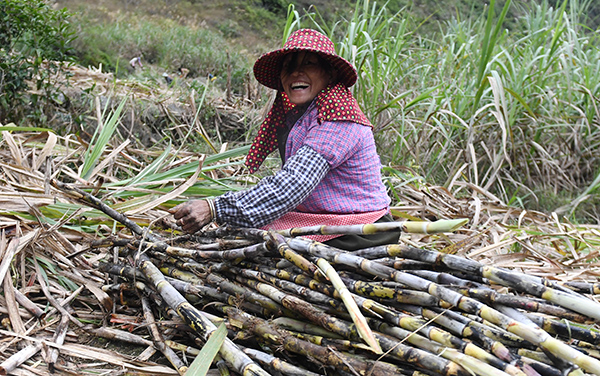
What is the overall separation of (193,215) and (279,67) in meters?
0.80

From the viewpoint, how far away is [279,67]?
2100 millimetres

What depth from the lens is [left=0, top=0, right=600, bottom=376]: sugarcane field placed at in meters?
1.18

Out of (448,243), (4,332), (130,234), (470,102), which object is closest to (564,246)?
(448,243)

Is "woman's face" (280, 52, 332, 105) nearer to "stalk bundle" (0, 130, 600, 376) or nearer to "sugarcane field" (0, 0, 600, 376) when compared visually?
"sugarcane field" (0, 0, 600, 376)

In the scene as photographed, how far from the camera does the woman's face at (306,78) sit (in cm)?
191

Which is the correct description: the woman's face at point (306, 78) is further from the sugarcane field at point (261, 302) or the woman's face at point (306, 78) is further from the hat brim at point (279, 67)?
the sugarcane field at point (261, 302)

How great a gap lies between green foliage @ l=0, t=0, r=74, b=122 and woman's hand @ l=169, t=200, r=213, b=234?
2.39m

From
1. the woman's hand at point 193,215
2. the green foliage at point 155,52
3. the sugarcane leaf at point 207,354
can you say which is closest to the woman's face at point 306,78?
the woman's hand at point 193,215

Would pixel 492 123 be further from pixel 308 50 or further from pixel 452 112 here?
pixel 308 50

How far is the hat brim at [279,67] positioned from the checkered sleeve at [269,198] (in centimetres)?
44

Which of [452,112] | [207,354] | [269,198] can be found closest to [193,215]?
[269,198]

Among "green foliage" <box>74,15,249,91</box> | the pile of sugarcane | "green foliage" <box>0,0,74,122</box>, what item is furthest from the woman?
"green foliage" <box>74,15,249,91</box>

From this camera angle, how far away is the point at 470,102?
12.0ft

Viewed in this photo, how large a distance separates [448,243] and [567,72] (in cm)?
202
